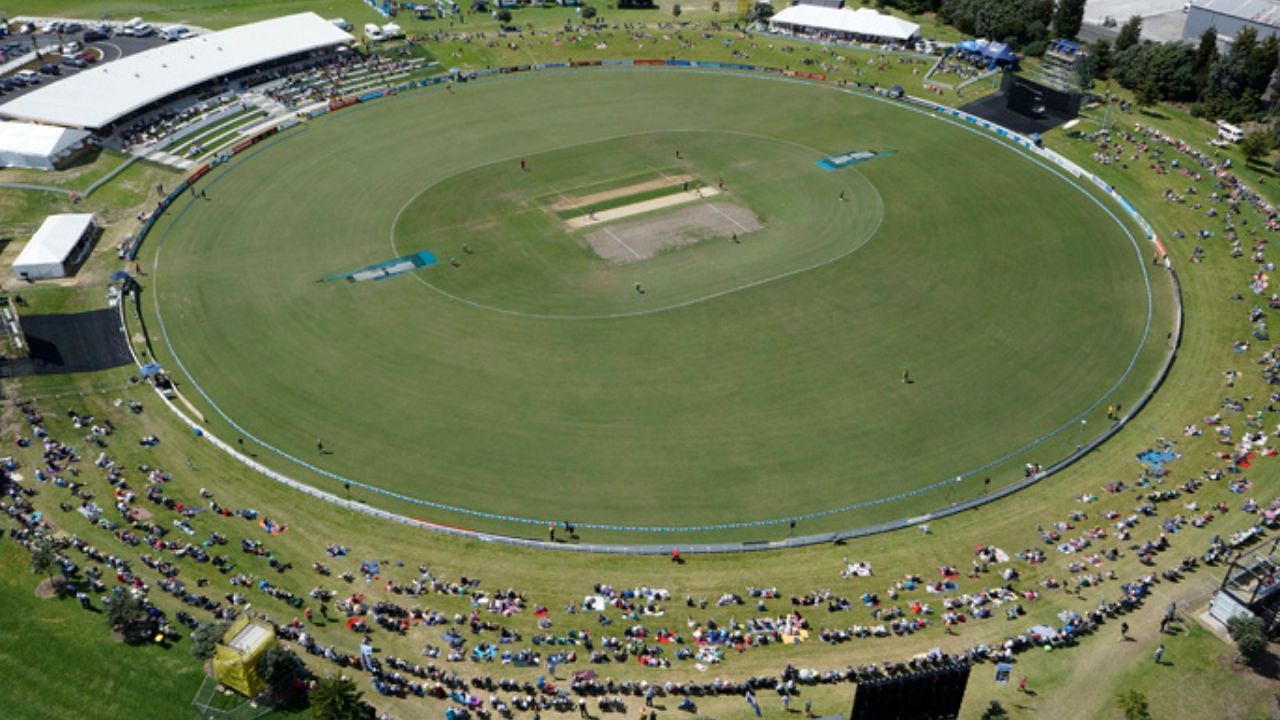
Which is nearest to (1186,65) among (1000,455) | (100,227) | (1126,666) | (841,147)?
(841,147)

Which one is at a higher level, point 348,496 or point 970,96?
point 970,96

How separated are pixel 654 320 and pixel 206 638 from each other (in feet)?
152

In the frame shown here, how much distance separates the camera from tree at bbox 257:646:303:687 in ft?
175

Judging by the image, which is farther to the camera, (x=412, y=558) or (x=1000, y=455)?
(x=1000, y=455)

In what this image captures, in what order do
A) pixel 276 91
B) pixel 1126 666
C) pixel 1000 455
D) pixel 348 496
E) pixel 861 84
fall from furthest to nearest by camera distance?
pixel 861 84
pixel 276 91
pixel 1000 455
pixel 348 496
pixel 1126 666

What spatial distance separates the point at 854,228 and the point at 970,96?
43393mm

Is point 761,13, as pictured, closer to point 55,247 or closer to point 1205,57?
point 1205,57

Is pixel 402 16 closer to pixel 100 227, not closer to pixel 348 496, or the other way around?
pixel 100 227

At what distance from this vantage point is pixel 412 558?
64.9m

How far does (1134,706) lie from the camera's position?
173ft

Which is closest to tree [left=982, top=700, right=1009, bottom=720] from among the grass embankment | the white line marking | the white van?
the grass embankment

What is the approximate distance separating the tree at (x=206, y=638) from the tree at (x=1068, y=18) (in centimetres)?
14212

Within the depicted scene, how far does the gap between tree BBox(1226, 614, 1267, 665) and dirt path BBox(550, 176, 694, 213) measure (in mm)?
71542

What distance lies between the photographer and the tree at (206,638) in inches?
2170
